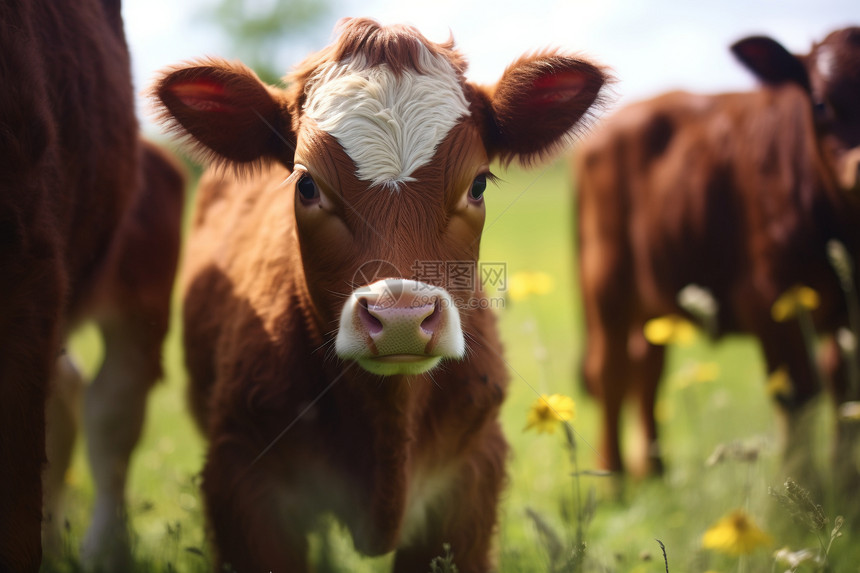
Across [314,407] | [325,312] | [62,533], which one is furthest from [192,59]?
[62,533]

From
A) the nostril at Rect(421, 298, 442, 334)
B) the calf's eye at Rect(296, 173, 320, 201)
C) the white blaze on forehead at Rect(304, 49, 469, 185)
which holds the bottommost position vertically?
the nostril at Rect(421, 298, 442, 334)

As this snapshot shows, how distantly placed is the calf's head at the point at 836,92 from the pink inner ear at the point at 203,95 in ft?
11.1

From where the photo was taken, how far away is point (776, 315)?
15.5 ft

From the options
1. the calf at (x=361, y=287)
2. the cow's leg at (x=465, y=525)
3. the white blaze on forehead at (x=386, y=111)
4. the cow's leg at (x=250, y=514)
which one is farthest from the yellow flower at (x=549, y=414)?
the white blaze on forehead at (x=386, y=111)

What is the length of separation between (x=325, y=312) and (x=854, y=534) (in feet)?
9.92

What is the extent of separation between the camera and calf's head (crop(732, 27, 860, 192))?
4.40 m

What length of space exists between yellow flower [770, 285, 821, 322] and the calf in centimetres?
198

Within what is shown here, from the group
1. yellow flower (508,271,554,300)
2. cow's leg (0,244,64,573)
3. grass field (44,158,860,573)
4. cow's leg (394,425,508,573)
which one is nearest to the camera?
cow's leg (0,244,64,573)

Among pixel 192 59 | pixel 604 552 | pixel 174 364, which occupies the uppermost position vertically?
pixel 192 59

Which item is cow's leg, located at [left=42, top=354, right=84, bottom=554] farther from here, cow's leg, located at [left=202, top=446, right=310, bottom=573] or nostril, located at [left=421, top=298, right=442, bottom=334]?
nostril, located at [left=421, top=298, right=442, bottom=334]

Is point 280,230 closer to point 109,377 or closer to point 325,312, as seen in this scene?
point 325,312

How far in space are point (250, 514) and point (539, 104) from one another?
6.36ft

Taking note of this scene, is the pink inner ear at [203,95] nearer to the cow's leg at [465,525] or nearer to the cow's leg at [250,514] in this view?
the cow's leg at [250,514]

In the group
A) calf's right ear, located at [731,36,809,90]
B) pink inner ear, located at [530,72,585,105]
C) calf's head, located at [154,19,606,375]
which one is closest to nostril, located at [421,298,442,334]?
calf's head, located at [154,19,606,375]
